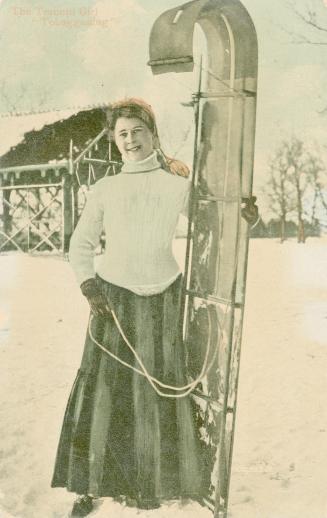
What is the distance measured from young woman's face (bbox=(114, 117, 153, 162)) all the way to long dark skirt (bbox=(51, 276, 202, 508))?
65 cm

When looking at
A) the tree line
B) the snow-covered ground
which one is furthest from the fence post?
the tree line

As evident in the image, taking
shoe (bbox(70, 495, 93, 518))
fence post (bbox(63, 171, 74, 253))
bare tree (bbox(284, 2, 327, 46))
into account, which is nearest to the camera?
shoe (bbox(70, 495, 93, 518))

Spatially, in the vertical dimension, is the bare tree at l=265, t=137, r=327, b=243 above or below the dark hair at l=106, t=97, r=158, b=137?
below

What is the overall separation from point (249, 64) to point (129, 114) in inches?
24.3

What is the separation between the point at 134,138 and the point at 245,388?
1.63 m

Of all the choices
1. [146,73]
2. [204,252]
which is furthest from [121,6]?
[204,252]

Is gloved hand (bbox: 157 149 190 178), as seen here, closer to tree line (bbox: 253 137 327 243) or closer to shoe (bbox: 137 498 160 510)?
tree line (bbox: 253 137 327 243)

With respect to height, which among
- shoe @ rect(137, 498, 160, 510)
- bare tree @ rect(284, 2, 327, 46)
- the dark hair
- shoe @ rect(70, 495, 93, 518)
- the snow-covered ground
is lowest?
shoe @ rect(70, 495, 93, 518)

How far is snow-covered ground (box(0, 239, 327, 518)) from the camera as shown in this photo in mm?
3264

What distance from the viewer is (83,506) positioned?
3148 mm

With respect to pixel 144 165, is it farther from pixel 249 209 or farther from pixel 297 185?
pixel 297 185

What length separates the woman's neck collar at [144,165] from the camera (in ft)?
9.89

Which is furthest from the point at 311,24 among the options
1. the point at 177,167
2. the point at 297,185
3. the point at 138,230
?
the point at 138,230

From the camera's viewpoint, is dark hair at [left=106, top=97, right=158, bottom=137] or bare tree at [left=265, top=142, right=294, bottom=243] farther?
bare tree at [left=265, top=142, right=294, bottom=243]
